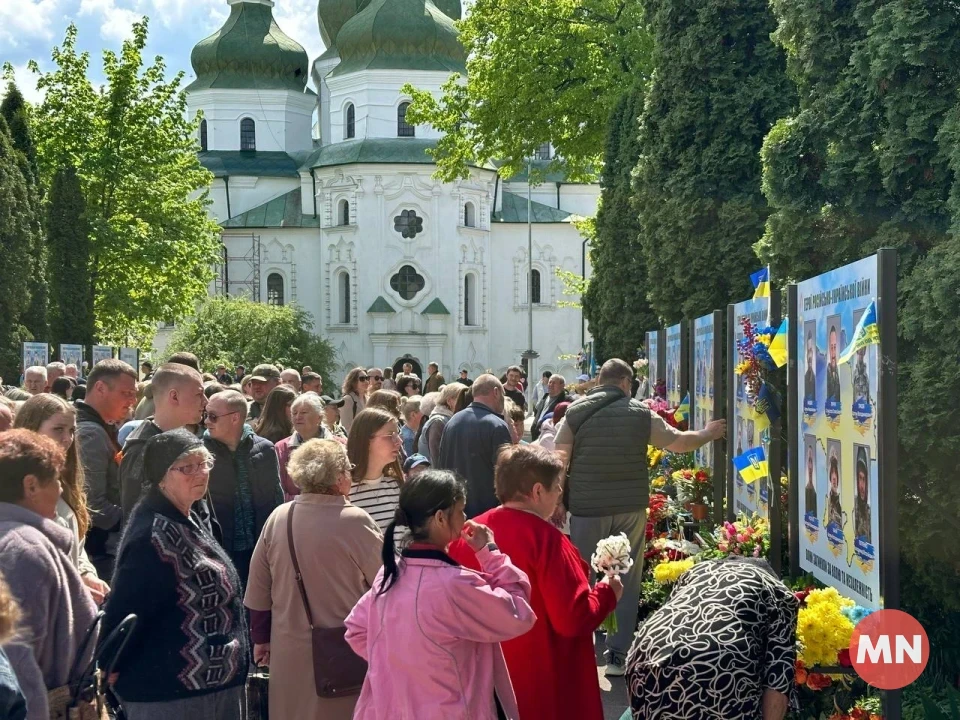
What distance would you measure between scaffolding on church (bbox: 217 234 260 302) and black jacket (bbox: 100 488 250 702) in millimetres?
61367

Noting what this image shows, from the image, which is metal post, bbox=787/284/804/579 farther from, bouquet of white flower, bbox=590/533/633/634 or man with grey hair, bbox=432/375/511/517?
man with grey hair, bbox=432/375/511/517

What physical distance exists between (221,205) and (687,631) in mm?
66480

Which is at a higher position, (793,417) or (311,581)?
(793,417)

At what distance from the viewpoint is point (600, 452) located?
31.3ft

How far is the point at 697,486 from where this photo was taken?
36.4 feet

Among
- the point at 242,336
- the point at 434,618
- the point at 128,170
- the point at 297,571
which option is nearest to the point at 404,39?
the point at 242,336

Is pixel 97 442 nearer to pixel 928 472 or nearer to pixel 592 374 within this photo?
pixel 928 472

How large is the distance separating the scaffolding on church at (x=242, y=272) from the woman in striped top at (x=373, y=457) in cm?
5930

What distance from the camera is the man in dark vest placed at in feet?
31.3

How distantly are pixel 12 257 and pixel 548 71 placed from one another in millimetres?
11544

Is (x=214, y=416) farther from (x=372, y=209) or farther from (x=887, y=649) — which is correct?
(x=372, y=209)

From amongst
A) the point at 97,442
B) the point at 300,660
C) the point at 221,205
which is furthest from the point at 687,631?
the point at 221,205

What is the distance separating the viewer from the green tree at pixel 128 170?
133 ft

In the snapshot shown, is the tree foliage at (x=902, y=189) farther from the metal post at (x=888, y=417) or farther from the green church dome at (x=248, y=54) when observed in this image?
the green church dome at (x=248, y=54)
